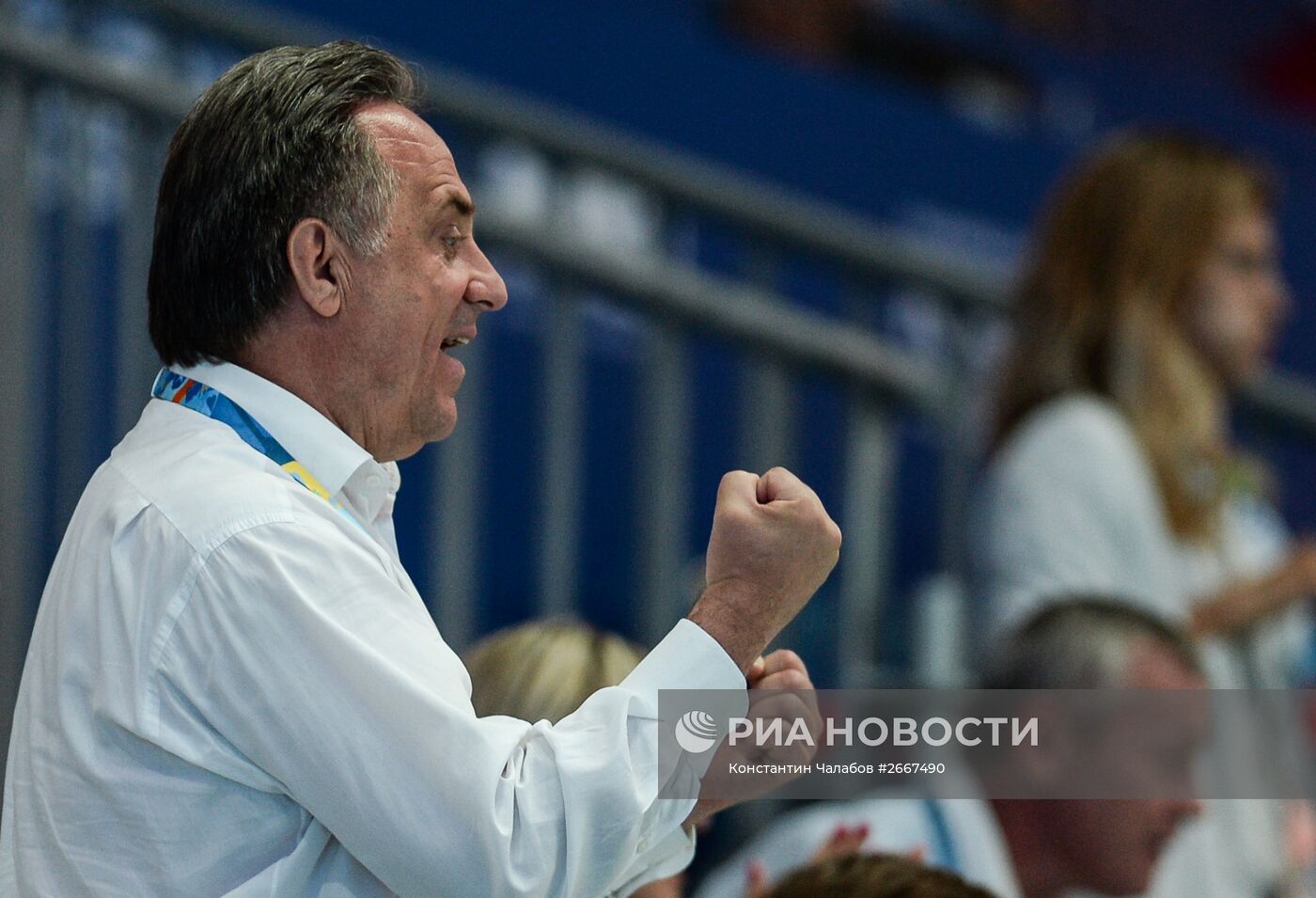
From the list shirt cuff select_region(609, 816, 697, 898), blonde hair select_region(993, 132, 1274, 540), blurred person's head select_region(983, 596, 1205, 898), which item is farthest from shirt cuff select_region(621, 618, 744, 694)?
blonde hair select_region(993, 132, 1274, 540)

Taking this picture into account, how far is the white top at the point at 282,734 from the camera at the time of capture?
3.84 feet

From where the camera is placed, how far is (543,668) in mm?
1569

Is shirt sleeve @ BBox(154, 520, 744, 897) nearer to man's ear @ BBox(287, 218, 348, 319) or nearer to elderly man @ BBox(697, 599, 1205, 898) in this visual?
man's ear @ BBox(287, 218, 348, 319)

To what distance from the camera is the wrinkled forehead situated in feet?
4.39

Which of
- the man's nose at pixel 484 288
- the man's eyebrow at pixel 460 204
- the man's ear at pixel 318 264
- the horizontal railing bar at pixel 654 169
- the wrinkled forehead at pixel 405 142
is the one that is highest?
the horizontal railing bar at pixel 654 169

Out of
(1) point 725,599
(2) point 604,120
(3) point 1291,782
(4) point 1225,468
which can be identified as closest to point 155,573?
(1) point 725,599

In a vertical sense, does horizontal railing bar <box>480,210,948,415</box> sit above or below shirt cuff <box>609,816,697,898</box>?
above

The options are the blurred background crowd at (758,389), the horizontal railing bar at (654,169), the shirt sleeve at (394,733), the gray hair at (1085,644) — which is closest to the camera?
the shirt sleeve at (394,733)

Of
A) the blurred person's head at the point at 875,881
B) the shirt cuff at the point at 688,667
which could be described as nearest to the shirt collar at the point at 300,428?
the shirt cuff at the point at 688,667

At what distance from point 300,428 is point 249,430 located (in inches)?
1.5

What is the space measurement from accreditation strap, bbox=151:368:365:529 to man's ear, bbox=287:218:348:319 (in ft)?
0.32

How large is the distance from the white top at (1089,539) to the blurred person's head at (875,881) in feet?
3.65

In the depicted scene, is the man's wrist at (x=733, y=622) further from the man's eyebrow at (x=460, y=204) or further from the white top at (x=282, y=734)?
the man's eyebrow at (x=460, y=204)

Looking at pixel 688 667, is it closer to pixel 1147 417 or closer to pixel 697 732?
pixel 697 732
